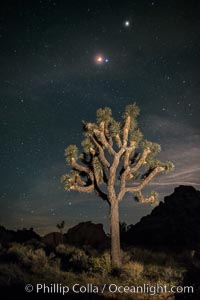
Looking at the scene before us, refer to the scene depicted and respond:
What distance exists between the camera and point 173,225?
103 feet

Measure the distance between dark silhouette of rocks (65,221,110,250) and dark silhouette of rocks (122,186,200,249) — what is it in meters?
4.72

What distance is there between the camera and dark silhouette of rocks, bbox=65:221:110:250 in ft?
78.9

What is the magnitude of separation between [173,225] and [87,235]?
1119 centimetres

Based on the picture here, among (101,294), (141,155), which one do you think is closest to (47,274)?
(101,294)

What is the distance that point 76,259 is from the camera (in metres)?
13.5

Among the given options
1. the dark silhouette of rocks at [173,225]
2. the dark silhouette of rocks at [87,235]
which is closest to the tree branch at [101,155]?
the dark silhouette of rocks at [87,235]

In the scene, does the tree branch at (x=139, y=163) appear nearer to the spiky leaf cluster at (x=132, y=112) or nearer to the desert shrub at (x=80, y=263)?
the spiky leaf cluster at (x=132, y=112)

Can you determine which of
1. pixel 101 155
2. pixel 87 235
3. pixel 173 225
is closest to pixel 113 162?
pixel 101 155

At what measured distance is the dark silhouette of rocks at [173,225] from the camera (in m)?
28.8

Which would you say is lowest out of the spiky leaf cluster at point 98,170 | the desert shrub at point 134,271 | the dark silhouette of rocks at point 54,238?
the desert shrub at point 134,271

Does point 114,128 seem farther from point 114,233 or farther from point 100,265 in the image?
point 100,265

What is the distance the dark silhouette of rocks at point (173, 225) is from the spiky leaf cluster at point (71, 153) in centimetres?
1563

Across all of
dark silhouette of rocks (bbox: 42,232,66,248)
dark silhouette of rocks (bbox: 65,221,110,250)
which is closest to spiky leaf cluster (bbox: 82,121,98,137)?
dark silhouette of rocks (bbox: 65,221,110,250)

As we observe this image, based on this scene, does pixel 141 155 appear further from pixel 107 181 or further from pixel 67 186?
pixel 67 186
